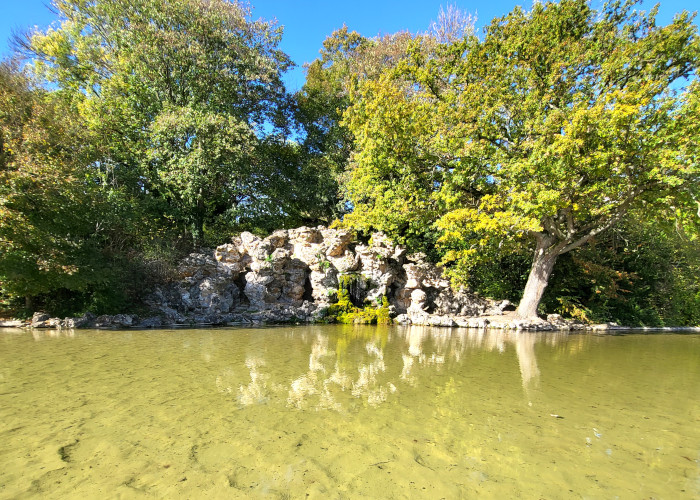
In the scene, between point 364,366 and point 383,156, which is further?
point 383,156

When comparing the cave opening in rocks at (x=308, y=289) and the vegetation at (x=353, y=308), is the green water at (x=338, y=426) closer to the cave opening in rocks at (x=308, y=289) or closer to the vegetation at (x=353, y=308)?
the vegetation at (x=353, y=308)

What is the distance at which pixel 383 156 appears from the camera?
15195mm

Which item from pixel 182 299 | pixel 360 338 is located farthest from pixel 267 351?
pixel 182 299

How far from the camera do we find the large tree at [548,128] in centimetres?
1129

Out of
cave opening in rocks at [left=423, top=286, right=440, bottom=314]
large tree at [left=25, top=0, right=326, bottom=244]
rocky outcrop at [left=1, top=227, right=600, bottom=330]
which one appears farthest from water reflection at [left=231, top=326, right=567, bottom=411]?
large tree at [left=25, top=0, right=326, bottom=244]

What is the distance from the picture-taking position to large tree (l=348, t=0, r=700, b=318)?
11289 mm

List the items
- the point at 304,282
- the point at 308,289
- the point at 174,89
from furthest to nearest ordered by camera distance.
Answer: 1. the point at 174,89
2. the point at 308,289
3. the point at 304,282

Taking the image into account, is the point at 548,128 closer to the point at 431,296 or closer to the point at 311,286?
the point at 431,296

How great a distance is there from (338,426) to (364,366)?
9.48 feet

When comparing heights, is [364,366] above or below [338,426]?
above

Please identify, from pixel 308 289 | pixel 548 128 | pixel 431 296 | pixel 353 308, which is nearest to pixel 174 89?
pixel 308 289

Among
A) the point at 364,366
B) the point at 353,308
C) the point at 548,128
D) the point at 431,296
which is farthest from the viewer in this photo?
the point at 431,296

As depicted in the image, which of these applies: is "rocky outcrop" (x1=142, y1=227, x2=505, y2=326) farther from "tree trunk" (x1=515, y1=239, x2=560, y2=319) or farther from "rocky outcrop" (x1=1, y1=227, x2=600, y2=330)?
"tree trunk" (x1=515, y1=239, x2=560, y2=319)

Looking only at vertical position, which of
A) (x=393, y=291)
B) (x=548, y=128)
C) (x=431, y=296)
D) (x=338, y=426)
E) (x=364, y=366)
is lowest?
(x=338, y=426)
